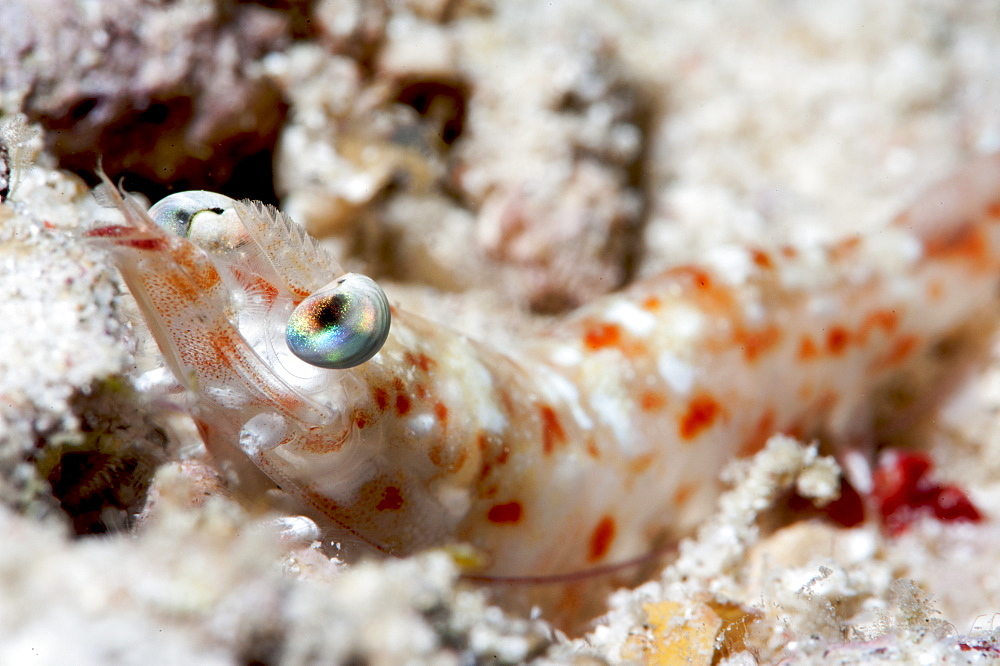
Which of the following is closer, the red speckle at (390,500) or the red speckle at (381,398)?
the red speckle at (381,398)

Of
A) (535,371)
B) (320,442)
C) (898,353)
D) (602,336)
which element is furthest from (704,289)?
(320,442)

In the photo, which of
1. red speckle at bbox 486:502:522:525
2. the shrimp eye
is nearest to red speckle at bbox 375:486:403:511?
red speckle at bbox 486:502:522:525

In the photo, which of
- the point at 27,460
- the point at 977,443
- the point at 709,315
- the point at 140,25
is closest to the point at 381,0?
the point at 140,25

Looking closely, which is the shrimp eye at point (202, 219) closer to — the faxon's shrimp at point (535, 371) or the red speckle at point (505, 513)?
the faxon's shrimp at point (535, 371)

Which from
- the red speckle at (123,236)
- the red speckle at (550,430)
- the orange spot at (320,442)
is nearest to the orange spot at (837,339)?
the red speckle at (550,430)

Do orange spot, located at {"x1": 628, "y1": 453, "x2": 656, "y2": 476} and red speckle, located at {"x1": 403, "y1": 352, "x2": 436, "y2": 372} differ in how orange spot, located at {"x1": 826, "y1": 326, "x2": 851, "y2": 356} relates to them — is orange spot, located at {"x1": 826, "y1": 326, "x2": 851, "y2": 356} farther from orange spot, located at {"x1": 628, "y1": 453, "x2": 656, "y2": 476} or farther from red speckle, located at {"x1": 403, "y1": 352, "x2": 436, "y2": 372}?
red speckle, located at {"x1": 403, "y1": 352, "x2": 436, "y2": 372}
